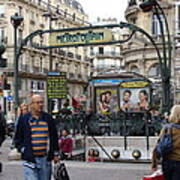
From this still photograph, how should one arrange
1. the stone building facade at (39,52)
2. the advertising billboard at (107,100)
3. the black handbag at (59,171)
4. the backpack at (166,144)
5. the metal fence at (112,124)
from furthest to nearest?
the stone building facade at (39,52), the advertising billboard at (107,100), the metal fence at (112,124), the black handbag at (59,171), the backpack at (166,144)

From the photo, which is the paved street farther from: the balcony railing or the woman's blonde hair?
the balcony railing

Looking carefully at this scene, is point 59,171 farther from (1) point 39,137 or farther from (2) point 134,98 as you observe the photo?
(2) point 134,98

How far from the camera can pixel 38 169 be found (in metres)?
6.47

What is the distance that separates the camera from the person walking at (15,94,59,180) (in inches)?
253

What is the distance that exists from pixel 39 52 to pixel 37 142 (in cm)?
5282

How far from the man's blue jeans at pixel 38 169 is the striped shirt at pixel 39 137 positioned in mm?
107

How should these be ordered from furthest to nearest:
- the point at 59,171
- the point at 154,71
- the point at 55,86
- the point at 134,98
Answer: the point at 154,71
the point at 134,98
the point at 55,86
the point at 59,171

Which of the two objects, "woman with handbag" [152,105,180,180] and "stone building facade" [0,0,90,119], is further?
"stone building facade" [0,0,90,119]

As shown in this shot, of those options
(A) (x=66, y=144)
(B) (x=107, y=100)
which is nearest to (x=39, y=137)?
(A) (x=66, y=144)

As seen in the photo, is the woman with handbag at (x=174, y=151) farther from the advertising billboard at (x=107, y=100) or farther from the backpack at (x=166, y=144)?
the advertising billboard at (x=107, y=100)

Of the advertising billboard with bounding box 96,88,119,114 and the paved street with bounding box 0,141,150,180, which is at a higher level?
the advertising billboard with bounding box 96,88,119,114

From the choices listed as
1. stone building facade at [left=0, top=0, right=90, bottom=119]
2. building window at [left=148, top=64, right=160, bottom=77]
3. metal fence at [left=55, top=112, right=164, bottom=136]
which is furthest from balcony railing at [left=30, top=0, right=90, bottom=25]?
metal fence at [left=55, top=112, right=164, bottom=136]

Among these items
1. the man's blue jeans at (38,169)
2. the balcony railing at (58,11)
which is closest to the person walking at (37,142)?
the man's blue jeans at (38,169)

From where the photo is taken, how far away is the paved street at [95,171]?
32.5 feet
